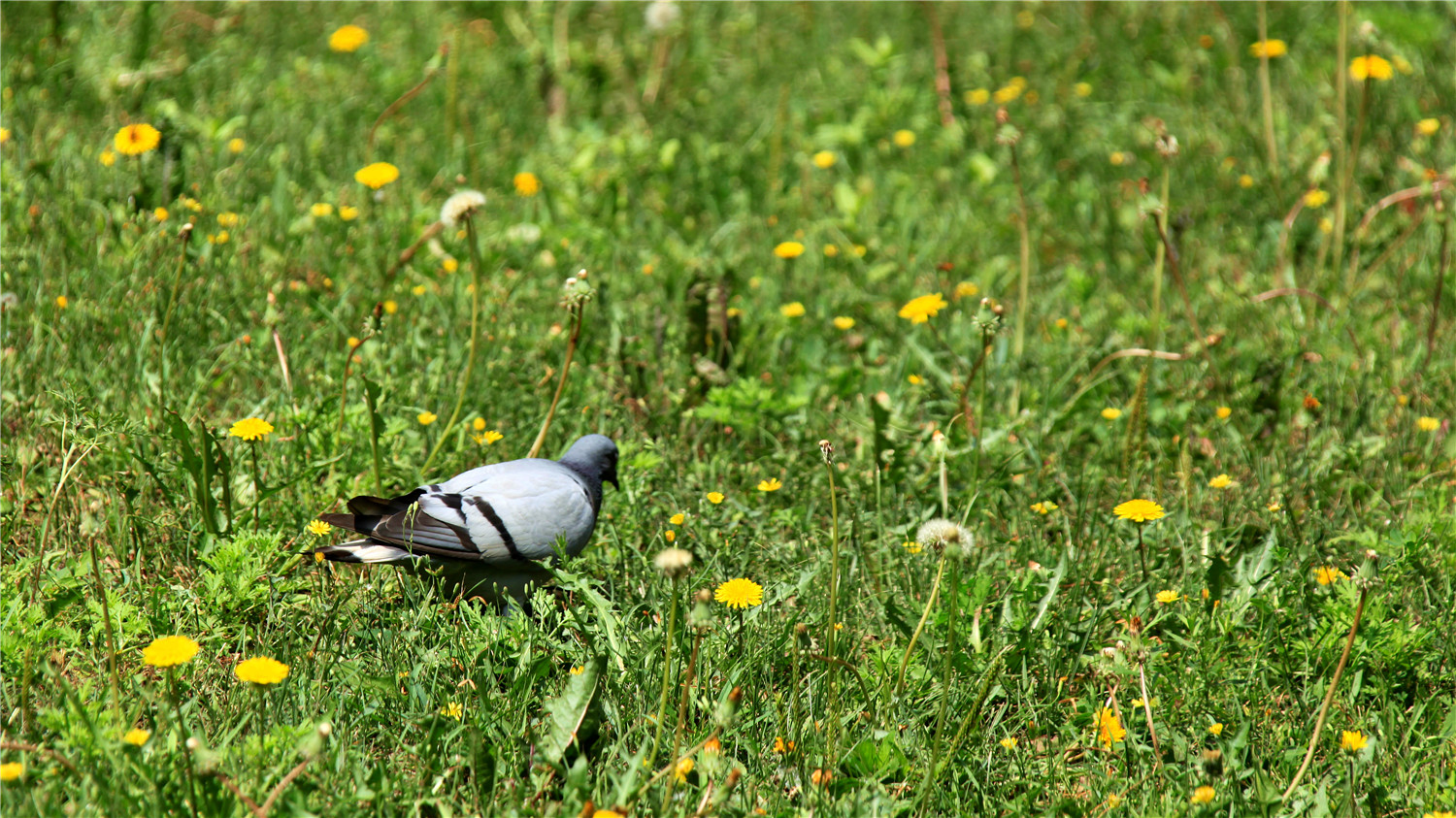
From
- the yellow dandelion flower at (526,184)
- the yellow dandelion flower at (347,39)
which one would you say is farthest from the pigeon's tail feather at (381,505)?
the yellow dandelion flower at (347,39)

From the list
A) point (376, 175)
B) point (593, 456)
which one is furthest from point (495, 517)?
point (376, 175)

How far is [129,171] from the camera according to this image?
4832 mm

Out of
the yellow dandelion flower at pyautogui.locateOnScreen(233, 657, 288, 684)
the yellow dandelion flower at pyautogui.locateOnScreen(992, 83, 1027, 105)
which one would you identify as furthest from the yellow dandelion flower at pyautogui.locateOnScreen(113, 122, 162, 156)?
the yellow dandelion flower at pyautogui.locateOnScreen(992, 83, 1027, 105)

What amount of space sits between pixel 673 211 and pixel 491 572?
286 cm

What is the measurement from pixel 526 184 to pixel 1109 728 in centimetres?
382

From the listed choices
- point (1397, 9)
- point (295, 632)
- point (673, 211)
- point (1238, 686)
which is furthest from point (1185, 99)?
point (295, 632)

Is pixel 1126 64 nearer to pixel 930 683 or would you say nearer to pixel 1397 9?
pixel 1397 9

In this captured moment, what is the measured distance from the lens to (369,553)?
301 cm

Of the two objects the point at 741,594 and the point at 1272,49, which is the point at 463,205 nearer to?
the point at 741,594

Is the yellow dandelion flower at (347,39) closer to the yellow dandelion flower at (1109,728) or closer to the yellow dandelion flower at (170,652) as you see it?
the yellow dandelion flower at (170,652)

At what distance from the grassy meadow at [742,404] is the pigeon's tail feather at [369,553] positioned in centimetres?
10

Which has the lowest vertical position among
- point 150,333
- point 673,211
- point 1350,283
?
point 1350,283

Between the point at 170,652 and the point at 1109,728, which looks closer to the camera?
the point at 170,652

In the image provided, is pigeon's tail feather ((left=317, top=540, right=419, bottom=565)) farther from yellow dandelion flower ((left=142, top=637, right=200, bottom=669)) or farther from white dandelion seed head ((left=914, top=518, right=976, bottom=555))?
white dandelion seed head ((left=914, top=518, right=976, bottom=555))
